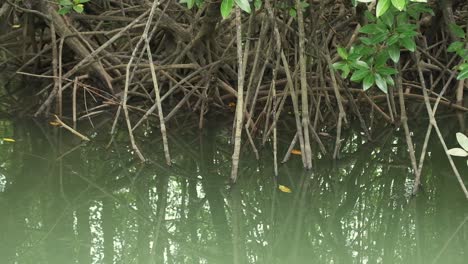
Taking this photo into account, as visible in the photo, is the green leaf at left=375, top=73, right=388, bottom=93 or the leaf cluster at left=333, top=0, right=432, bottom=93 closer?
the leaf cluster at left=333, top=0, right=432, bottom=93

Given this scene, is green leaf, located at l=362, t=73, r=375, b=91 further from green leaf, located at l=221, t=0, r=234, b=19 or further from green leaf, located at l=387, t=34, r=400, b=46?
green leaf, located at l=221, t=0, r=234, b=19

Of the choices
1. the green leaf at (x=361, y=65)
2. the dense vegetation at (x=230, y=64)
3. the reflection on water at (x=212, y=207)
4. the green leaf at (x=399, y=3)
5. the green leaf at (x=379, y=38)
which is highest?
the dense vegetation at (x=230, y=64)

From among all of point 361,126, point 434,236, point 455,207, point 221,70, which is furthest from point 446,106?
point 434,236

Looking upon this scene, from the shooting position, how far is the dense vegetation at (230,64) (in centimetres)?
357

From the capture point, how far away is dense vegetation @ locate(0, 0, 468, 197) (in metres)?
3.57

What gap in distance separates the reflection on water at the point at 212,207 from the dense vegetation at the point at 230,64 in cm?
14

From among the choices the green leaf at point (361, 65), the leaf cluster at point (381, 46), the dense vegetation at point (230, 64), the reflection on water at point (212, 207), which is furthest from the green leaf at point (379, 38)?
the reflection on water at point (212, 207)

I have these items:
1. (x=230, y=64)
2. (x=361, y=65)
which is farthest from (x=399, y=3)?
(x=230, y=64)

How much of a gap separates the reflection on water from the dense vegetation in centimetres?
14

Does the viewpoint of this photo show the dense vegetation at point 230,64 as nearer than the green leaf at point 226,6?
No

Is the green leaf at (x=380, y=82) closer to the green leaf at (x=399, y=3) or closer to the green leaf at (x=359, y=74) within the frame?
the green leaf at (x=359, y=74)

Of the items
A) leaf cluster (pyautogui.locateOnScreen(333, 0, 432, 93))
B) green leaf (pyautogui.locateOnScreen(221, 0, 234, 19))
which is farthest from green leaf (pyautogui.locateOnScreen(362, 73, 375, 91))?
green leaf (pyautogui.locateOnScreen(221, 0, 234, 19))

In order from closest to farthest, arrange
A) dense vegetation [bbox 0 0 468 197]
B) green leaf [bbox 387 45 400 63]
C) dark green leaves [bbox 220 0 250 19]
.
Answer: dark green leaves [bbox 220 0 250 19], green leaf [bbox 387 45 400 63], dense vegetation [bbox 0 0 468 197]

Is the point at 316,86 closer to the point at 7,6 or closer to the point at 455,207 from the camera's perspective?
the point at 455,207
